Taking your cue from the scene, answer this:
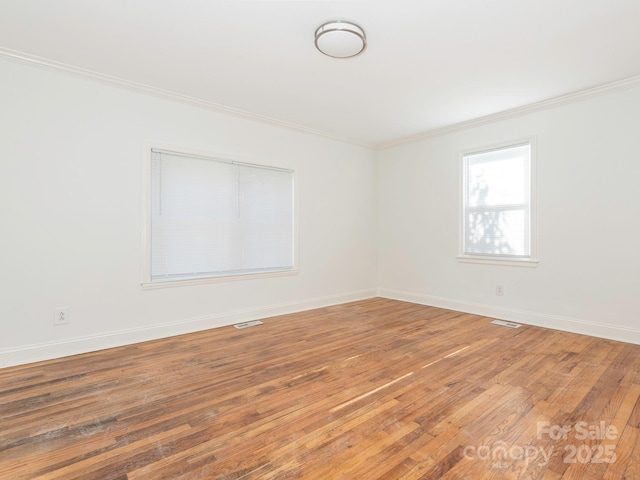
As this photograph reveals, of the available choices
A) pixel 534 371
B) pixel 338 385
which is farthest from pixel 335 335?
pixel 534 371

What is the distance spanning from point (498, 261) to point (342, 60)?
3.07 m

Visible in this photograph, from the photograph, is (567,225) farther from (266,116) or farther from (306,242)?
(266,116)

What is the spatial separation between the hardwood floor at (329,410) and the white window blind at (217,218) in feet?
3.14

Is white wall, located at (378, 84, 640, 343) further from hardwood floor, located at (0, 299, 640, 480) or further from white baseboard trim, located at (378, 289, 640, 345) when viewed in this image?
hardwood floor, located at (0, 299, 640, 480)

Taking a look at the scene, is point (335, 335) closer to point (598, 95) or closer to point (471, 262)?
point (471, 262)

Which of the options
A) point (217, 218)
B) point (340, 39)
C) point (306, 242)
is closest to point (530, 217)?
point (306, 242)

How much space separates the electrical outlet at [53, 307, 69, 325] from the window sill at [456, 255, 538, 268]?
454 cm

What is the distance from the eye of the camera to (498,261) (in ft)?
13.7

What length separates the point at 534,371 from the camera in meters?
2.55

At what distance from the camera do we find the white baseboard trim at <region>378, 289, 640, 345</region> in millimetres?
3256

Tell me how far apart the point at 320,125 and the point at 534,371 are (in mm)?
3679

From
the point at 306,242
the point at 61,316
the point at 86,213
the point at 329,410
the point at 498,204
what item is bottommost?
→ the point at 329,410

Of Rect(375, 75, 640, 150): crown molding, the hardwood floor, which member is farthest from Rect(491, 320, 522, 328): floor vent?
Rect(375, 75, 640, 150): crown molding

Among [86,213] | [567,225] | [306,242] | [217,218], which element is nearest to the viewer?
[86,213]
